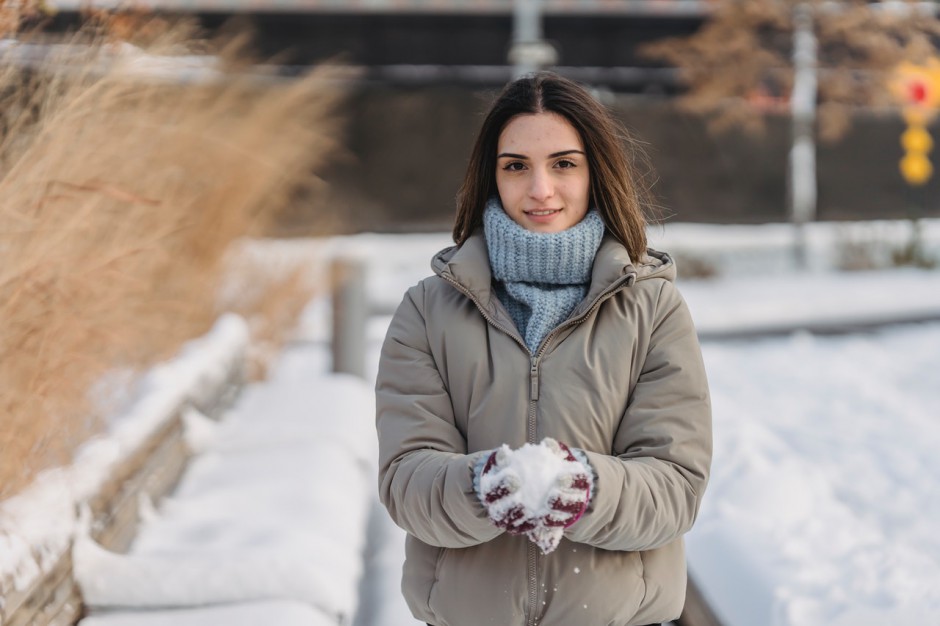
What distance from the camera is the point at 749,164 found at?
1828cm

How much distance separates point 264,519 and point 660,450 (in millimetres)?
1978

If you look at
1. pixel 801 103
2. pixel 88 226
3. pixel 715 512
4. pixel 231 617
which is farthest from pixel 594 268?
pixel 801 103

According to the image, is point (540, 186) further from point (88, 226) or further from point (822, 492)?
point (822, 492)

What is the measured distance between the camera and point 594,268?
5.44 ft

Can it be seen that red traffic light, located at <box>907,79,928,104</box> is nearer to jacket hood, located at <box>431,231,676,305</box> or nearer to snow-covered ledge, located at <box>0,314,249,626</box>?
snow-covered ledge, located at <box>0,314,249,626</box>

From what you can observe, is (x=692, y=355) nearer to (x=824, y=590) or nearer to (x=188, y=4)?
(x=824, y=590)

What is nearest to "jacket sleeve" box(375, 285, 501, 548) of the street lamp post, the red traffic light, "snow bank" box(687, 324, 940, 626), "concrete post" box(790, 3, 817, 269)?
"snow bank" box(687, 324, 940, 626)

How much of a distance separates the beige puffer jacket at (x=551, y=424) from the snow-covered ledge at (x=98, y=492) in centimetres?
104

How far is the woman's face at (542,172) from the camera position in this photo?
167 cm

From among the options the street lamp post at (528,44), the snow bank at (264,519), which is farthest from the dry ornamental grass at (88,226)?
the street lamp post at (528,44)

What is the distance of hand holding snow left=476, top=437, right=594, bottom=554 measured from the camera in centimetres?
135

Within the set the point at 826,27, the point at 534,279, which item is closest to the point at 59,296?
the point at 534,279

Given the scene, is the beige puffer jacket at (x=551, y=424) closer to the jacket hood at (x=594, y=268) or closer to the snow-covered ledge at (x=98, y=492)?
the jacket hood at (x=594, y=268)

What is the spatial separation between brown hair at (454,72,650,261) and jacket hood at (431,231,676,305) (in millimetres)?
45
